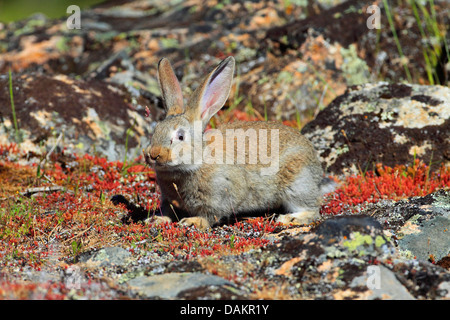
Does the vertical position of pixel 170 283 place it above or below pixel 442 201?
above

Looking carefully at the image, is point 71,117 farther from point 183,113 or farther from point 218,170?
point 218,170

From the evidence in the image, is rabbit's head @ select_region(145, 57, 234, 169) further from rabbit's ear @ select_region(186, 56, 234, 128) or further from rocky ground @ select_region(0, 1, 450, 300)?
rocky ground @ select_region(0, 1, 450, 300)

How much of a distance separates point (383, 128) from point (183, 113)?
3.69 m

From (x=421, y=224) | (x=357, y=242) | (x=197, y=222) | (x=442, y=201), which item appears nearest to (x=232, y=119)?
(x=197, y=222)

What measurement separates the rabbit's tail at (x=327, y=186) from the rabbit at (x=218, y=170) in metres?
0.14

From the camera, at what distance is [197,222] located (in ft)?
21.4

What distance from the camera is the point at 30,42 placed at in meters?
14.6

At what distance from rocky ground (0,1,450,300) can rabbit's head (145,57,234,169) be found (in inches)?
36.5

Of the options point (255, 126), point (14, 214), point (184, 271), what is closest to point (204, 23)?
point (255, 126)

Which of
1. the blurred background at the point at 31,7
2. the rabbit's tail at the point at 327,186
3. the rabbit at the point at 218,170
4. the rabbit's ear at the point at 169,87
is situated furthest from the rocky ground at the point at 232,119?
the blurred background at the point at 31,7

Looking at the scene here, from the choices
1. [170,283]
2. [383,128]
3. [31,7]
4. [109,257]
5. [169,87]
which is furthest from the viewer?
[31,7]
